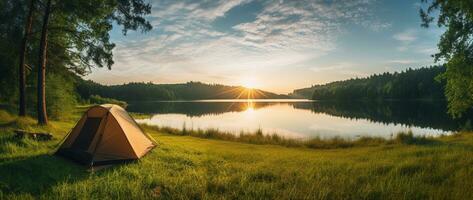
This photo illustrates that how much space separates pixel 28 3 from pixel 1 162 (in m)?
13.6

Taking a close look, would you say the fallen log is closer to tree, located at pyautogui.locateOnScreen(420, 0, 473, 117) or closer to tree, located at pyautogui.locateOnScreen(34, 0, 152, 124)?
tree, located at pyautogui.locateOnScreen(34, 0, 152, 124)

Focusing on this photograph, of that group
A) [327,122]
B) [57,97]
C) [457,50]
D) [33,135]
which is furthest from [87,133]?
[327,122]

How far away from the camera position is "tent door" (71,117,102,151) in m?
11.7

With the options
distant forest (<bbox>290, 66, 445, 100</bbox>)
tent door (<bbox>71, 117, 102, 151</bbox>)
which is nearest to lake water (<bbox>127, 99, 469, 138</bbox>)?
tent door (<bbox>71, 117, 102, 151</bbox>)

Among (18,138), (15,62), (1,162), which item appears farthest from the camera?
(15,62)

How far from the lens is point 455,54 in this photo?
761 inches

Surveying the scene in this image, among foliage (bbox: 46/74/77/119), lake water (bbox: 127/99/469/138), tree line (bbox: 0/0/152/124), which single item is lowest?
lake water (bbox: 127/99/469/138)

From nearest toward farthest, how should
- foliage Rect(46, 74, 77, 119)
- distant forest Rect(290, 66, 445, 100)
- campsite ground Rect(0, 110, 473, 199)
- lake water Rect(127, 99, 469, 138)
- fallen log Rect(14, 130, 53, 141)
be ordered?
campsite ground Rect(0, 110, 473, 199) < fallen log Rect(14, 130, 53, 141) < foliage Rect(46, 74, 77, 119) < lake water Rect(127, 99, 469, 138) < distant forest Rect(290, 66, 445, 100)

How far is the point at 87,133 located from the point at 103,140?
3.16 feet

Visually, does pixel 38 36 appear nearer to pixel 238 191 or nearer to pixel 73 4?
pixel 73 4

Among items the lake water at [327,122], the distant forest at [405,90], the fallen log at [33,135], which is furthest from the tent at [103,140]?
the distant forest at [405,90]

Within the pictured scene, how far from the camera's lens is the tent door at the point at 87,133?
1174cm

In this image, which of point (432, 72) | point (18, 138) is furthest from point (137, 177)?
point (432, 72)

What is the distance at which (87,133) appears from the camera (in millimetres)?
12109
